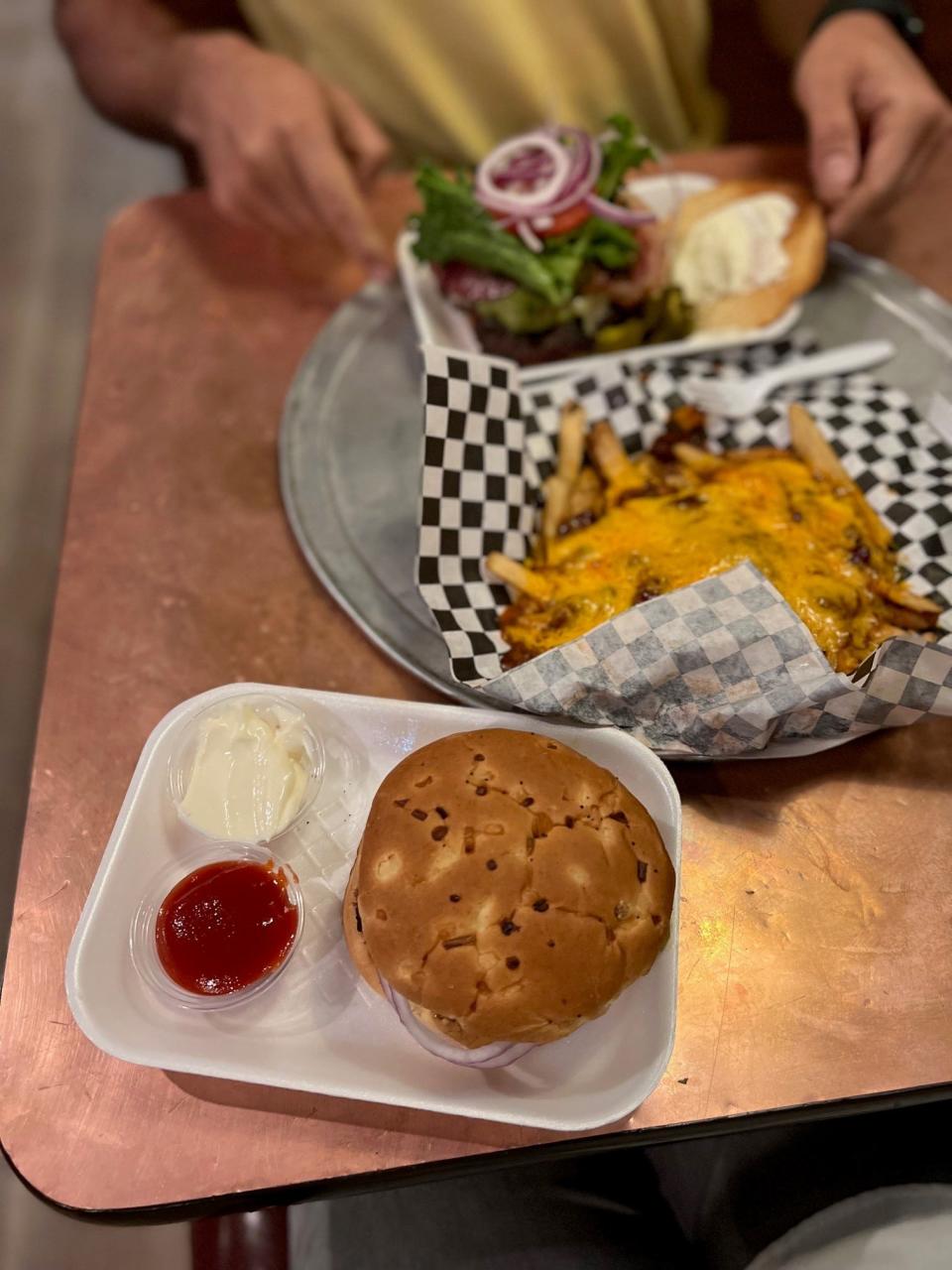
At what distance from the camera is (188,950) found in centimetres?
133

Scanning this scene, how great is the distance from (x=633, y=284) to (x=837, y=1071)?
1.79 metres

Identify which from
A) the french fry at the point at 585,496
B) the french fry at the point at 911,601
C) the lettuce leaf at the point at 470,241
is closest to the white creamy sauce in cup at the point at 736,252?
the lettuce leaf at the point at 470,241

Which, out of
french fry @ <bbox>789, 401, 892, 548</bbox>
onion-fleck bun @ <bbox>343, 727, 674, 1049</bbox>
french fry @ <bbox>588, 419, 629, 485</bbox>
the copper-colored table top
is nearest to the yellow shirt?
the copper-colored table top

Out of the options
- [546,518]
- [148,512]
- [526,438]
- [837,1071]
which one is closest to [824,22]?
[526,438]

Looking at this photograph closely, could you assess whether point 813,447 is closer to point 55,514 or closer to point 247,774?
point 247,774

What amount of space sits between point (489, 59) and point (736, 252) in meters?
0.99

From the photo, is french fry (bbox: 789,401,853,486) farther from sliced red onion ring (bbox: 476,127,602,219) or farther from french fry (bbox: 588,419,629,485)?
sliced red onion ring (bbox: 476,127,602,219)

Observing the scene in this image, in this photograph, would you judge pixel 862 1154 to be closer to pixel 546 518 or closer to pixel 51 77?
pixel 546 518

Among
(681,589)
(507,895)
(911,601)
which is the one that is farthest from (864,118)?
(507,895)

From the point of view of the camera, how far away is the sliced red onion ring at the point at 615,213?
216 cm

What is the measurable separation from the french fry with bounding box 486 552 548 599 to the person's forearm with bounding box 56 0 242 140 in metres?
1.84

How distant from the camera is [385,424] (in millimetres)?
2180

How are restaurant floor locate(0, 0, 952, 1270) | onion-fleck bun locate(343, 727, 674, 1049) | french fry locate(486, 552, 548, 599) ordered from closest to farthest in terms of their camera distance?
1. onion-fleck bun locate(343, 727, 674, 1049)
2. restaurant floor locate(0, 0, 952, 1270)
3. french fry locate(486, 552, 548, 599)

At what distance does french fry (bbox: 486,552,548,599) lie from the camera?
174 centimetres
